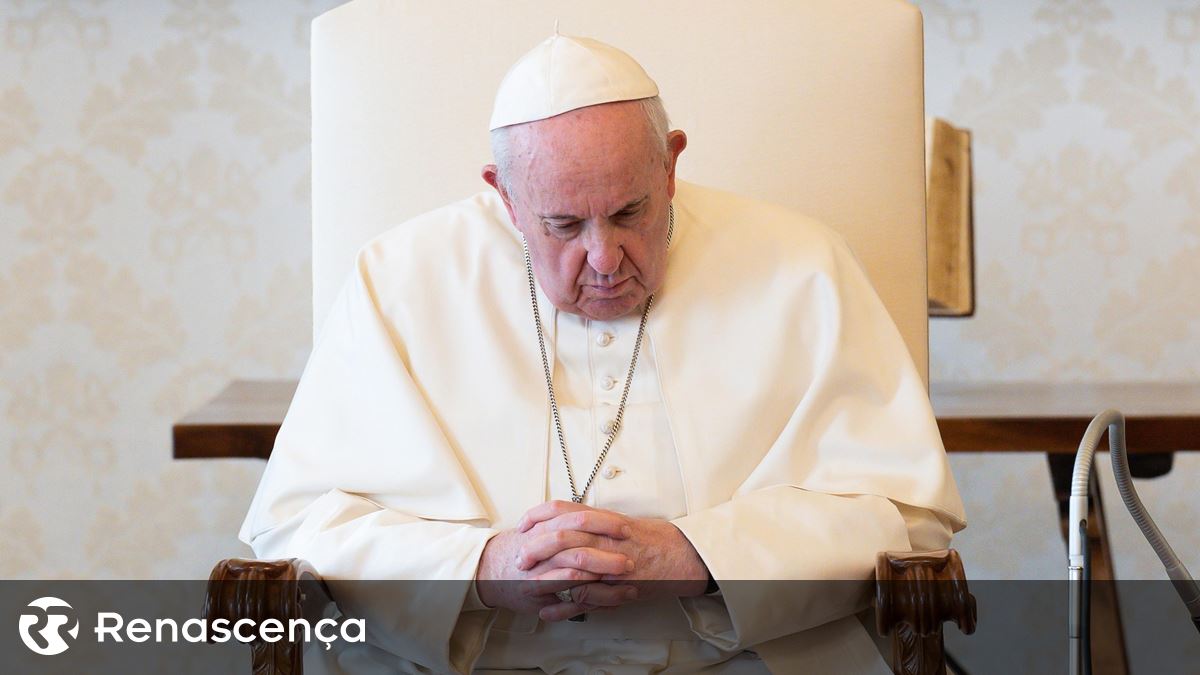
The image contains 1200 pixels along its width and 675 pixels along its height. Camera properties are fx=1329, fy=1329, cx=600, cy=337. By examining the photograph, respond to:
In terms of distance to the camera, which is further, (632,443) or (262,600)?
(632,443)

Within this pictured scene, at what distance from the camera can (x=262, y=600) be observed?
5.99ft

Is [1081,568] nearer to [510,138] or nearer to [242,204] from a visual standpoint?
[510,138]

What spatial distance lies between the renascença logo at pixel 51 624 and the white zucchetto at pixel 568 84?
2.82 metres

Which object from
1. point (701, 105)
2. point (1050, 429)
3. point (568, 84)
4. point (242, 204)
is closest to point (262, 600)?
point (568, 84)

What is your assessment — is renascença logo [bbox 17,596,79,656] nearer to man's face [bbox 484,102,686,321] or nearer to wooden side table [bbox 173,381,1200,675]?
wooden side table [bbox 173,381,1200,675]

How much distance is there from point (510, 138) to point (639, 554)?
2.40 ft

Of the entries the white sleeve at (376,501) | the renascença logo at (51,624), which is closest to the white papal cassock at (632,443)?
the white sleeve at (376,501)

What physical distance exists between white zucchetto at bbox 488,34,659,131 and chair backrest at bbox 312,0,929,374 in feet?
1.66

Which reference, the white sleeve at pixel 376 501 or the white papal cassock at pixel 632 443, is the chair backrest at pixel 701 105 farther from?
the white sleeve at pixel 376 501

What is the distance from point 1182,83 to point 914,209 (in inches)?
87.5

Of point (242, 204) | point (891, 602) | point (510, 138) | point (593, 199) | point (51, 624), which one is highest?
point (242, 204)

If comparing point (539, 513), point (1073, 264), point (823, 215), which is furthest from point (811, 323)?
point (1073, 264)

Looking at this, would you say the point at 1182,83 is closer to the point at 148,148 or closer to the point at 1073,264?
the point at 1073,264

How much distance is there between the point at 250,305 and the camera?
177 inches
